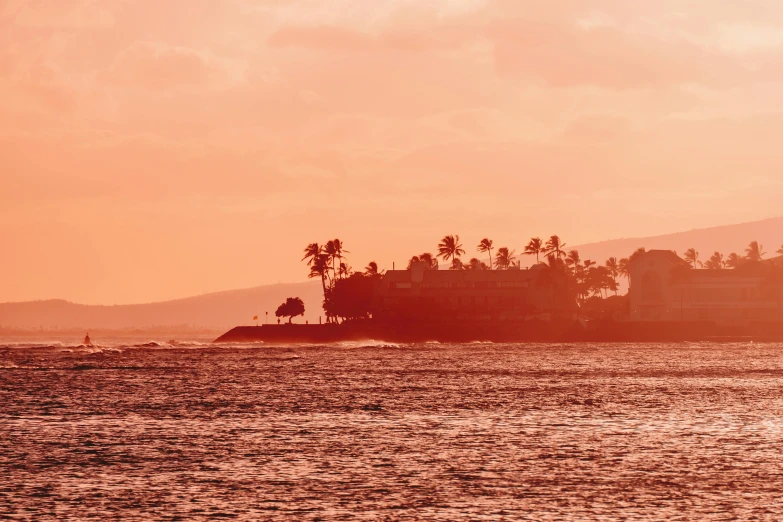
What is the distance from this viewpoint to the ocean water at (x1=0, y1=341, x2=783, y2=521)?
36.1m

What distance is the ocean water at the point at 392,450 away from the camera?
36.1 m

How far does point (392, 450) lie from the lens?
49781 mm

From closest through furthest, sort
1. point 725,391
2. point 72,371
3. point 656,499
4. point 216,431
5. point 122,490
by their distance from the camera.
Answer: point 656,499 < point 122,490 < point 216,431 < point 725,391 < point 72,371

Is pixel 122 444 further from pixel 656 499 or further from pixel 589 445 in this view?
pixel 656 499

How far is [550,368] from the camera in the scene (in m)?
126

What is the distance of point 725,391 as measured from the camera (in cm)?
8600

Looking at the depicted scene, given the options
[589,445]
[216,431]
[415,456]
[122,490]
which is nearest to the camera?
[122,490]

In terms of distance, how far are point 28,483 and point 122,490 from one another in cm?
384

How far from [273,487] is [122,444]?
49.6 ft

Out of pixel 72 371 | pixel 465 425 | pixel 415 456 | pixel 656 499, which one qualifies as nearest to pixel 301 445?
pixel 415 456

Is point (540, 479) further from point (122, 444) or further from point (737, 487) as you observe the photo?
point (122, 444)

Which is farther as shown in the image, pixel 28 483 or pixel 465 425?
pixel 465 425

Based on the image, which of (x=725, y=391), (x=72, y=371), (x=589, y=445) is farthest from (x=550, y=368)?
(x=589, y=445)

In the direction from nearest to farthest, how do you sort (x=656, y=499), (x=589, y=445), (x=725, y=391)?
(x=656, y=499), (x=589, y=445), (x=725, y=391)
